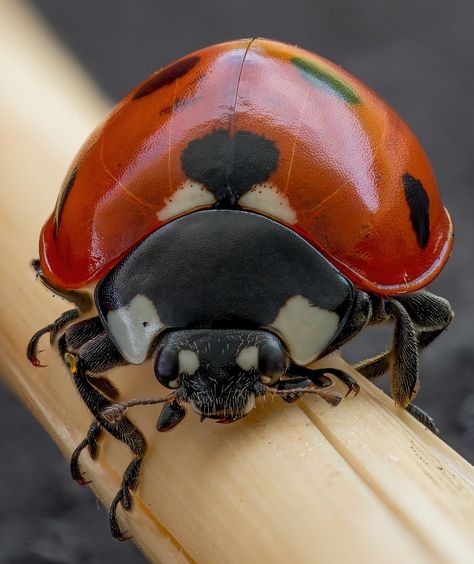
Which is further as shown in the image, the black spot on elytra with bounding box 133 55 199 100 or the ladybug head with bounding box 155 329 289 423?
the black spot on elytra with bounding box 133 55 199 100

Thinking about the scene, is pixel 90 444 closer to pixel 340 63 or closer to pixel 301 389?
pixel 301 389

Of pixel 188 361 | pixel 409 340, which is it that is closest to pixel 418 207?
pixel 409 340

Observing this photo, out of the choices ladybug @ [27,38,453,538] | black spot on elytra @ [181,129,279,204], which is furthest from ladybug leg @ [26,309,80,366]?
black spot on elytra @ [181,129,279,204]

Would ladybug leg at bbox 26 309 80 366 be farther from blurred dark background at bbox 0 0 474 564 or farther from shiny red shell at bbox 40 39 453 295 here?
blurred dark background at bbox 0 0 474 564

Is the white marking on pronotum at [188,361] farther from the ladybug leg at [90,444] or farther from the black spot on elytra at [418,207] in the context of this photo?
the black spot on elytra at [418,207]

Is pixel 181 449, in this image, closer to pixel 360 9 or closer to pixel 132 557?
pixel 132 557

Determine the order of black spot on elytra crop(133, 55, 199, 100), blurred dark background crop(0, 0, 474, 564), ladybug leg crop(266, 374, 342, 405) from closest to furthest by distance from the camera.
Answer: ladybug leg crop(266, 374, 342, 405) < black spot on elytra crop(133, 55, 199, 100) < blurred dark background crop(0, 0, 474, 564)
